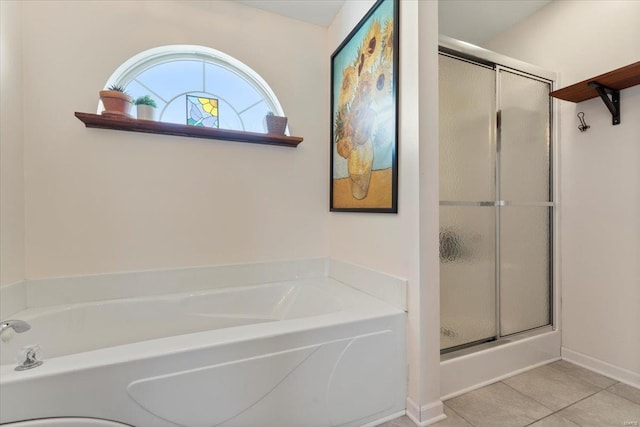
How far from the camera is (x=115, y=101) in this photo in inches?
64.4

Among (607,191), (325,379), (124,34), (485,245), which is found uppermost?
(124,34)

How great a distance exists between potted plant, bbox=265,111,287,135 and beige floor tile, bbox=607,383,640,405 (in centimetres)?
255

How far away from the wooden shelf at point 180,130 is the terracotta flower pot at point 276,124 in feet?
0.18

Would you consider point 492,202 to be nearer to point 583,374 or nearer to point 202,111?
point 583,374

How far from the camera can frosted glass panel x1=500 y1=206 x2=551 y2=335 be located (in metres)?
1.85

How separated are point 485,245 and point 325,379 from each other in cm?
128

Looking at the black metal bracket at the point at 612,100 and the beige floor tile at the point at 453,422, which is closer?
the beige floor tile at the point at 453,422

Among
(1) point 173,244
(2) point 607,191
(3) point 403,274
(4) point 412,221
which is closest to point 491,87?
(2) point 607,191

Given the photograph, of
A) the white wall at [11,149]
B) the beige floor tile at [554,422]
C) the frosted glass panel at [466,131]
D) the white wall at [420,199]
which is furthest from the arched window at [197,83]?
the beige floor tile at [554,422]

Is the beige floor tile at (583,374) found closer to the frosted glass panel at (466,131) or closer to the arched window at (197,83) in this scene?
the frosted glass panel at (466,131)

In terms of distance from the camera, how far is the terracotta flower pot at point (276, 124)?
2049mm

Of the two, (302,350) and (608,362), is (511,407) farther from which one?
(302,350)

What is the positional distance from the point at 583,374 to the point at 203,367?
2226 mm

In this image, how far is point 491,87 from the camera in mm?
1804
